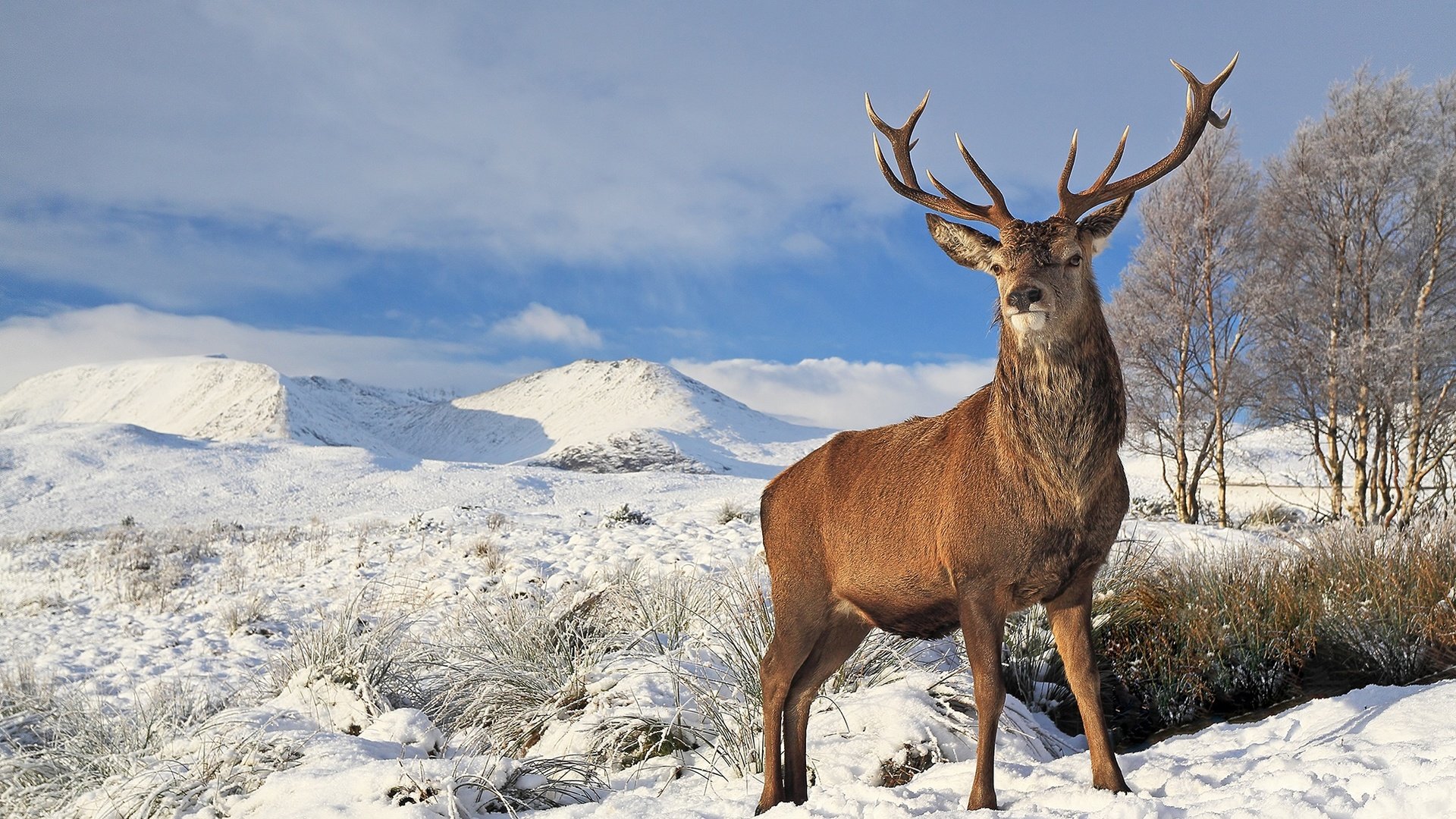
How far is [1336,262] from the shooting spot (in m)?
15.4

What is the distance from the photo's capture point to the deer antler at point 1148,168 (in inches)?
124

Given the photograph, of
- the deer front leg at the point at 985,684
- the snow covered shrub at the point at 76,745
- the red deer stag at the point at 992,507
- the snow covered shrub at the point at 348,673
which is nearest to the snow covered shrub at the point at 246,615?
the snow covered shrub at the point at 76,745

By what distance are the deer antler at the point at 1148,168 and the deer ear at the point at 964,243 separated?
0.92ft

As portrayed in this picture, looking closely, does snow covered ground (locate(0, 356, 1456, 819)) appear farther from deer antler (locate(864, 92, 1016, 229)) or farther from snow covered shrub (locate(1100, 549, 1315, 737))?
deer antler (locate(864, 92, 1016, 229))

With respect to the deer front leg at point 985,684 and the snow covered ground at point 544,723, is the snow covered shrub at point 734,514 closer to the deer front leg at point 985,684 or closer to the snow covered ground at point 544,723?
the snow covered ground at point 544,723

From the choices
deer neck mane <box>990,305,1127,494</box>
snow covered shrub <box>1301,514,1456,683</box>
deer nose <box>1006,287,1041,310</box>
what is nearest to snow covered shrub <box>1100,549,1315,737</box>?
A: snow covered shrub <box>1301,514,1456,683</box>

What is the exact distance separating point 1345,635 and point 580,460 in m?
37.0

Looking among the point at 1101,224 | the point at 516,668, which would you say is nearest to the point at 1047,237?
the point at 1101,224

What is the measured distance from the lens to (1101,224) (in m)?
2.95

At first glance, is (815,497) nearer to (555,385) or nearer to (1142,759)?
(1142,759)

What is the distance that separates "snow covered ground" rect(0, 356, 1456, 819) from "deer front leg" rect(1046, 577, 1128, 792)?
0.33 ft

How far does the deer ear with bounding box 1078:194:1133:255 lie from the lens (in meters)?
2.94

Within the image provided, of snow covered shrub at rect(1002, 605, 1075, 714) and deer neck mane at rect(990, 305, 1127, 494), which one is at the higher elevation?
deer neck mane at rect(990, 305, 1127, 494)

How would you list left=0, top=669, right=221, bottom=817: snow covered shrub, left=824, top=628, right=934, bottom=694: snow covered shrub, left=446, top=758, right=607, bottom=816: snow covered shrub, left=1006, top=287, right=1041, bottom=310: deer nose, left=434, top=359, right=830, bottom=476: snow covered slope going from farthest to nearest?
1. left=434, top=359, right=830, bottom=476: snow covered slope
2. left=824, top=628, right=934, bottom=694: snow covered shrub
3. left=0, top=669, right=221, bottom=817: snow covered shrub
4. left=446, top=758, right=607, bottom=816: snow covered shrub
5. left=1006, top=287, right=1041, bottom=310: deer nose
